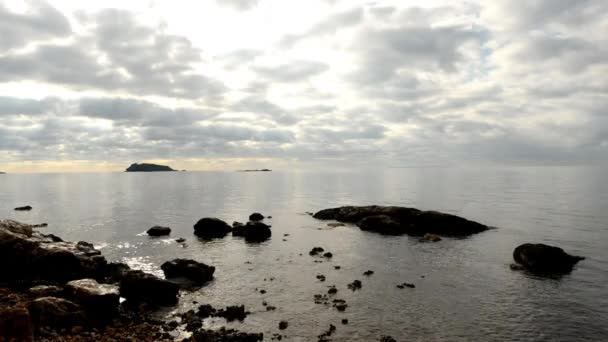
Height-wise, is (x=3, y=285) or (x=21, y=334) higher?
(x=21, y=334)

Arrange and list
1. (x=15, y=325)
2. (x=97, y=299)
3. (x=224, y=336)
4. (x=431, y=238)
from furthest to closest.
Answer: (x=431, y=238)
(x=97, y=299)
(x=224, y=336)
(x=15, y=325)

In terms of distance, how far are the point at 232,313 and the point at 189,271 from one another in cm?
1192

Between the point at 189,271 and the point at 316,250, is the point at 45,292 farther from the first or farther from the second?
the point at 316,250

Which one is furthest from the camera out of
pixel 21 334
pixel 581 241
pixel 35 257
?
pixel 581 241

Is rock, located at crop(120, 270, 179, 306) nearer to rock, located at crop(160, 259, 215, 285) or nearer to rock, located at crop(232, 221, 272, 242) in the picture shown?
rock, located at crop(160, 259, 215, 285)

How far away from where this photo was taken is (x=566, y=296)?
34.9 metres

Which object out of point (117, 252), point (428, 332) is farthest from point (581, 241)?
point (117, 252)

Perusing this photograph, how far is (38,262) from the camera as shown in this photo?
3816 cm

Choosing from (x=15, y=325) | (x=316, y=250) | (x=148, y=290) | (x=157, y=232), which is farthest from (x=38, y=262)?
(x=316, y=250)

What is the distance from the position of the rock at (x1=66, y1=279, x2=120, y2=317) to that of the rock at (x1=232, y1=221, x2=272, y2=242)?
34.7m

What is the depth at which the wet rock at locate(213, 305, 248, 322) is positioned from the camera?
29578mm

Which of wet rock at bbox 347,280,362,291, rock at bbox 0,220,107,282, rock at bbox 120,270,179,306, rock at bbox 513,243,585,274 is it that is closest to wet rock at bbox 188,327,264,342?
rock at bbox 120,270,179,306

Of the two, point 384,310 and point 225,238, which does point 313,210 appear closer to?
point 225,238

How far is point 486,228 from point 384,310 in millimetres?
48349
